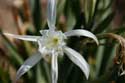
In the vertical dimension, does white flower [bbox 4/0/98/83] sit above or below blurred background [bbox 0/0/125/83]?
above

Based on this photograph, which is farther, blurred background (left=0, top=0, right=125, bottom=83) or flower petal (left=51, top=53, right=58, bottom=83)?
blurred background (left=0, top=0, right=125, bottom=83)

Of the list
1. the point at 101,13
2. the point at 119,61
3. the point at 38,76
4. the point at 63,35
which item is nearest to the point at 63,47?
the point at 63,35

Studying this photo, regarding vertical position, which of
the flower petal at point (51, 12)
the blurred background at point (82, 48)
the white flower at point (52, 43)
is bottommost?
the blurred background at point (82, 48)

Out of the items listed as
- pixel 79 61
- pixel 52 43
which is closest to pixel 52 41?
pixel 52 43

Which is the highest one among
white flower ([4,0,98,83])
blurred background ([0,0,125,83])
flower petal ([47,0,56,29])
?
flower petal ([47,0,56,29])

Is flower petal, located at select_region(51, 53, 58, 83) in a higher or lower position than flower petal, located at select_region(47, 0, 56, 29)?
lower

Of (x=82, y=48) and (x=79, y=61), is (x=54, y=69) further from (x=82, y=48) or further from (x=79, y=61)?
(x=82, y=48)

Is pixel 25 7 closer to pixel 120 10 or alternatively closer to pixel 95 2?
pixel 95 2

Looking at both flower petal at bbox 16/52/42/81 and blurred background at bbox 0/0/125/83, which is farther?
blurred background at bbox 0/0/125/83

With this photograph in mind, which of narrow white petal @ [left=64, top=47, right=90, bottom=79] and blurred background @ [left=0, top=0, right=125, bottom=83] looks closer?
narrow white petal @ [left=64, top=47, right=90, bottom=79]

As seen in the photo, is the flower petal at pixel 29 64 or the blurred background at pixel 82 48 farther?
the blurred background at pixel 82 48

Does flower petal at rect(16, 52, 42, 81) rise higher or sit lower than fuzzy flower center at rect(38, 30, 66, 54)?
lower
